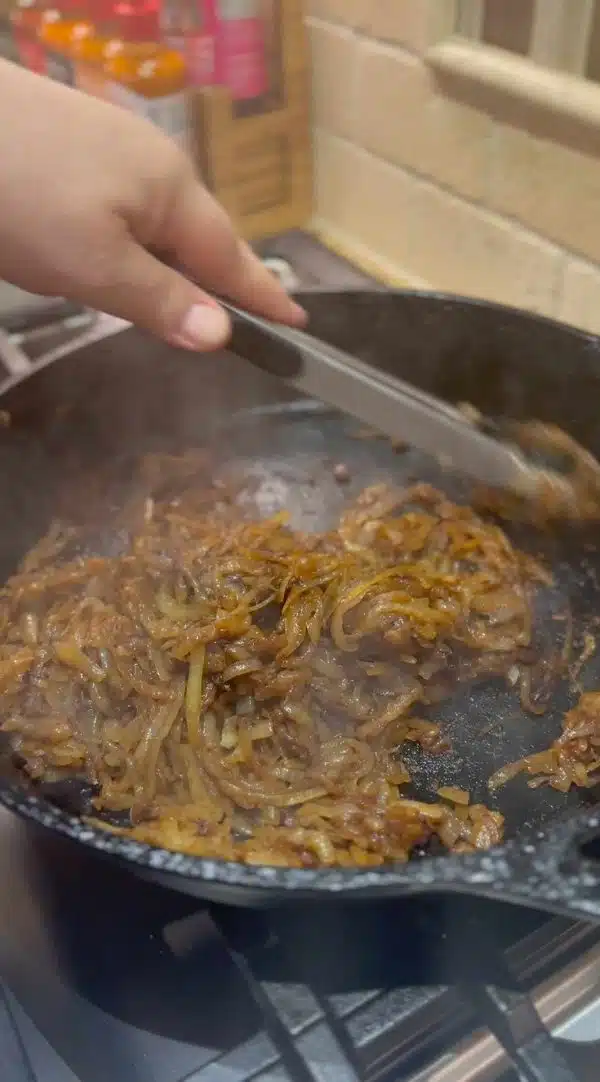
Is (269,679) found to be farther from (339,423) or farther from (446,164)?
(446,164)

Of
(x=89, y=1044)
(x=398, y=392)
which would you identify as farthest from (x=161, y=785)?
(x=398, y=392)

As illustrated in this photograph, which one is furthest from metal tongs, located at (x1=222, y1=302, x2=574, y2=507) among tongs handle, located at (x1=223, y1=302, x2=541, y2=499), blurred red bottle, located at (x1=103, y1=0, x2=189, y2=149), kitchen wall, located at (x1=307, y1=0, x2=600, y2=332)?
blurred red bottle, located at (x1=103, y1=0, x2=189, y2=149)

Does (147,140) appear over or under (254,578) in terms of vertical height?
over

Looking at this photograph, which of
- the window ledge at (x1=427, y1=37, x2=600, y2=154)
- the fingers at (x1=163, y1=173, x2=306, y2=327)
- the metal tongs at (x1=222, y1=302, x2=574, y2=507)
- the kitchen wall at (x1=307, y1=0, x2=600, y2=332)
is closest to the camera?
the fingers at (x1=163, y1=173, x2=306, y2=327)

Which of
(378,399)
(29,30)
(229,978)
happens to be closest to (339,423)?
(378,399)

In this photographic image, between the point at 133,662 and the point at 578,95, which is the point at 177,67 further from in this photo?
the point at 133,662

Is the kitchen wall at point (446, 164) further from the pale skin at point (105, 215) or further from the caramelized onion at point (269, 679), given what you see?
the pale skin at point (105, 215)

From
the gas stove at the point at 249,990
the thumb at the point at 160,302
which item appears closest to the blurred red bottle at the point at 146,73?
the thumb at the point at 160,302

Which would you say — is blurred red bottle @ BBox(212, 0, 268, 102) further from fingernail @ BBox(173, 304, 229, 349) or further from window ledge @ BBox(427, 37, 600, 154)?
fingernail @ BBox(173, 304, 229, 349)
